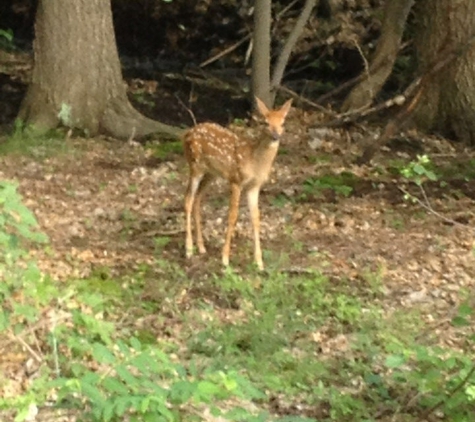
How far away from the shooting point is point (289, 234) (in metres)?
7.41

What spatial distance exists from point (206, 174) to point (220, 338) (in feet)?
6.10

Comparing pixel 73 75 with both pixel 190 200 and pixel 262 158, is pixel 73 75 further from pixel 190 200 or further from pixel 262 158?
pixel 262 158

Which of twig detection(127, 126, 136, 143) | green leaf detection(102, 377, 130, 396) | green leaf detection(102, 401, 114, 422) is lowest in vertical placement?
twig detection(127, 126, 136, 143)

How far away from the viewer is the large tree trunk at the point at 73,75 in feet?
32.9

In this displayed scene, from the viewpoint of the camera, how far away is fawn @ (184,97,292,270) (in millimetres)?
6543

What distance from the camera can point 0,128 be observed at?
1032cm

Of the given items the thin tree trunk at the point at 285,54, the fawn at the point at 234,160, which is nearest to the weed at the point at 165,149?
the thin tree trunk at the point at 285,54

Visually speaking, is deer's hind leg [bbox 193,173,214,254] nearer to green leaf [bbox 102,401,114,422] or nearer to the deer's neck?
the deer's neck

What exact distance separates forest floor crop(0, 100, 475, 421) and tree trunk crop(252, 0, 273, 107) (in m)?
1.36

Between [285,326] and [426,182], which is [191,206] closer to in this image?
[285,326]

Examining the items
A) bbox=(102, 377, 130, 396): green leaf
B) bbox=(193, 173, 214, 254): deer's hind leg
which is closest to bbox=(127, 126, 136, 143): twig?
bbox=(193, 173, 214, 254): deer's hind leg

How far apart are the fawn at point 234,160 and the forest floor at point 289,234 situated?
299 millimetres

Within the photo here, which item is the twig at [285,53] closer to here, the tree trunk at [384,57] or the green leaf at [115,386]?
the tree trunk at [384,57]

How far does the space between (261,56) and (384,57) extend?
156cm
